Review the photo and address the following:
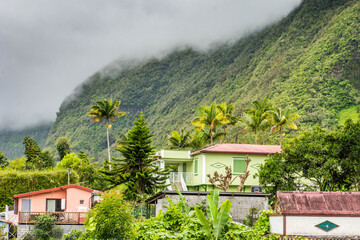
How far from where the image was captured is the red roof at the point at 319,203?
723 inches

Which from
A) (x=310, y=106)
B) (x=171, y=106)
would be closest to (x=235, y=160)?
(x=310, y=106)

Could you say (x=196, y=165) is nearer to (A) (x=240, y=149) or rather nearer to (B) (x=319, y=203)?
(A) (x=240, y=149)

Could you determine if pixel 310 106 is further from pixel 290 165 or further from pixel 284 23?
pixel 284 23

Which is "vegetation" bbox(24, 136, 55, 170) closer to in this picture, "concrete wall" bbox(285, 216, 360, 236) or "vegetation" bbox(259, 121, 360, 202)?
"vegetation" bbox(259, 121, 360, 202)

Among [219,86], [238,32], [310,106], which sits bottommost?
[310,106]

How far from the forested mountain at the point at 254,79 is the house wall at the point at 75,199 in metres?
39.3

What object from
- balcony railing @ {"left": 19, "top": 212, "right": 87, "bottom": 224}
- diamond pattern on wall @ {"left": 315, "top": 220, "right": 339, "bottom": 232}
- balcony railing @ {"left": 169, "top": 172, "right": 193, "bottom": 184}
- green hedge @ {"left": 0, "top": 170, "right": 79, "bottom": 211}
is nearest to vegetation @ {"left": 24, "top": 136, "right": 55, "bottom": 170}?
green hedge @ {"left": 0, "top": 170, "right": 79, "bottom": 211}

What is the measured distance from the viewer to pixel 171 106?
486 feet

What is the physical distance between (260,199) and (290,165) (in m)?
4.21

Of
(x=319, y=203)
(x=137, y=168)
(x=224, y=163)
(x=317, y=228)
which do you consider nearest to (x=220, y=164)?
(x=224, y=163)

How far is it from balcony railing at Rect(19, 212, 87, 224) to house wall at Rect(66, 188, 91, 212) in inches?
110

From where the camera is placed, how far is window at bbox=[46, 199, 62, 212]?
31520 millimetres

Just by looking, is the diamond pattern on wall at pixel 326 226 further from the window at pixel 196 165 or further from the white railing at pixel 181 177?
the window at pixel 196 165

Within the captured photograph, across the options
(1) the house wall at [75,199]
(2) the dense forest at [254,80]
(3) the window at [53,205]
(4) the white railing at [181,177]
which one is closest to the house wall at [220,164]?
(4) the white railing at [181,177]
